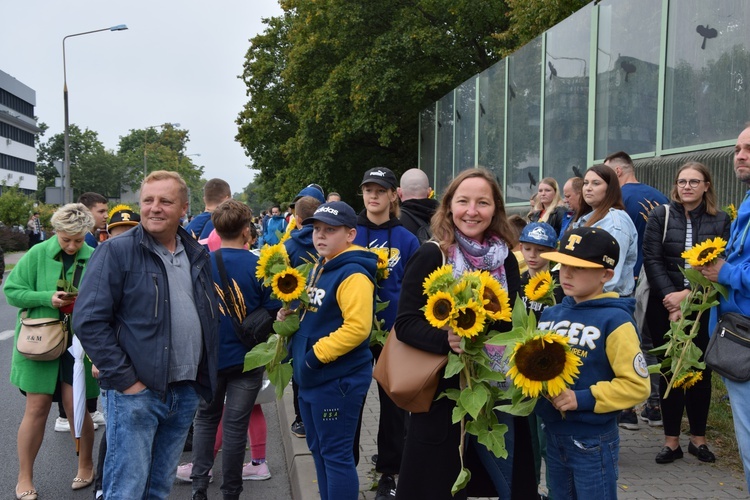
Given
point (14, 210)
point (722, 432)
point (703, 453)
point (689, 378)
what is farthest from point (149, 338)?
point (14, 210)

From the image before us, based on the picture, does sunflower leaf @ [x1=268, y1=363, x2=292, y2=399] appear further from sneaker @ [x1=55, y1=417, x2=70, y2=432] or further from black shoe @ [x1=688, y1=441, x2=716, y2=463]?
sneaker @ [x1=55, y1=417, x2=70, y2=432]

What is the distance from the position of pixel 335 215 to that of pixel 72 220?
2189 mm

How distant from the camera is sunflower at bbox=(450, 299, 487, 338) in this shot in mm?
2715

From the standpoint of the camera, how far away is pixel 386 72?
2389cm

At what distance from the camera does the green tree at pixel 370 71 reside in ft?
79.3

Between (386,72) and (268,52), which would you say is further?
(268,52)

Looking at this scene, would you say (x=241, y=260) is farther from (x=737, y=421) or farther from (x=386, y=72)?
(x=386, y=72)

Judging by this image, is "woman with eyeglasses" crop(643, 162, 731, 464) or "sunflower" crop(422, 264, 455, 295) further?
"woman with eyeglasses" crop(643, 162, 731, 464)

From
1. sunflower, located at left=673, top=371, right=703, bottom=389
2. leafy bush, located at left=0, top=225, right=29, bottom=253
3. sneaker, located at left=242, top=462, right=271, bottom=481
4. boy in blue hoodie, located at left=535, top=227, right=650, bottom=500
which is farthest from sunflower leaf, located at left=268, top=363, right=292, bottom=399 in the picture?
leafy bush, located at left=0, top=225, right=29, bottom=253

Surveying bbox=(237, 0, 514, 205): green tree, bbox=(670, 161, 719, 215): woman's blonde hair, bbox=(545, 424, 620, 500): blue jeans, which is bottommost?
bbox=(545, 424, 620, 500): blue jeans

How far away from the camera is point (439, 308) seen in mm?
2799

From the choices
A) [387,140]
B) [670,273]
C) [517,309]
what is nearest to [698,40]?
[670,273]

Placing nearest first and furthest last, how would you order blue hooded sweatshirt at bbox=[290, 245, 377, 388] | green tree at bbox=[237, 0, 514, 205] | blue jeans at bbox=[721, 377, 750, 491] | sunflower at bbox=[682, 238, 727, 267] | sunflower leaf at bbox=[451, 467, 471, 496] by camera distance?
sunflower leaf at bbox=[451, 467, 471, 496] → blue jeans at bbox=[721, 377, 750, 491] → sunflower at bbox=[682, 238, 727, 267] → blue hooded sweatshirt at bbox=[290, 245, 377, 388] → green tree at bbox=[237, 0, 514, 205]

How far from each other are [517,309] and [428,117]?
18748mm
